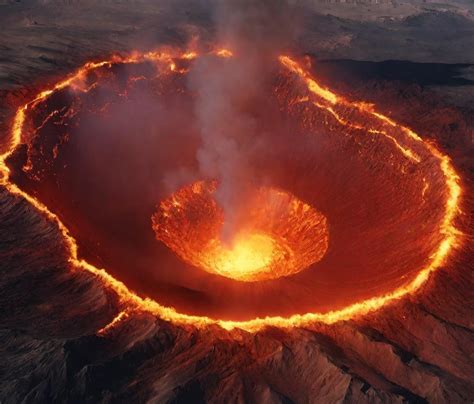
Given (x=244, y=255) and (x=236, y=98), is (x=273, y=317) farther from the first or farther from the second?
(x=236, y=98)

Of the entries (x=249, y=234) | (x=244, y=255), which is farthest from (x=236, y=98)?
(x=244, y=255)

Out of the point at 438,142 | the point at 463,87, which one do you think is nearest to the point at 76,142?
the point at 438,142

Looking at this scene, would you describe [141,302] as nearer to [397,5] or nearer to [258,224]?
[258,224]

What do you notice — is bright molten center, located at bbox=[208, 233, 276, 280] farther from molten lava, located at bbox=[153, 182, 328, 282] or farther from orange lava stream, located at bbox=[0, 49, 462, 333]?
orange lava stream, located at bbox=[0, 49, 462, 333]

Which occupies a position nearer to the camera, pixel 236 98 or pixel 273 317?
pixel 273 317

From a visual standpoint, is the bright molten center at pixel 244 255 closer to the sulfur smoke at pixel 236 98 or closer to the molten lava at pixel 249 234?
the molten lava at pixel 249 234

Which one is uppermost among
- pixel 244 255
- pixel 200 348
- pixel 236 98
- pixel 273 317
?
pixel 236 98
